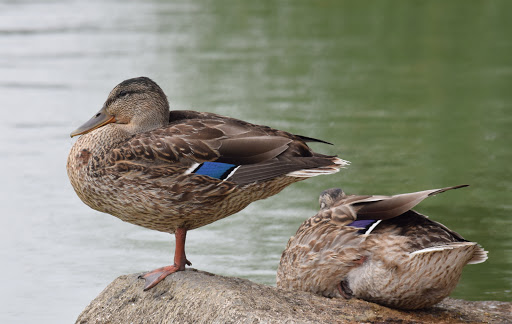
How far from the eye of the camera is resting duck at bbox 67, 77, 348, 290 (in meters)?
4.48

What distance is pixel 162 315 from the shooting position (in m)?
4.46

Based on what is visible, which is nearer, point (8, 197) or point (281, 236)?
point (281, 236)

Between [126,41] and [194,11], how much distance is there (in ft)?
8.66

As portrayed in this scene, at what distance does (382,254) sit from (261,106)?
20.0 ft

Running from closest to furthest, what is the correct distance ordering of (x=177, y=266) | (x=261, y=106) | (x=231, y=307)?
(x=231, y=307)
(x=177, y=266)
(x=261, y=106)

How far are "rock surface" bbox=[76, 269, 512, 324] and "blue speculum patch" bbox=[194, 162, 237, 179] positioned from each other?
53cm

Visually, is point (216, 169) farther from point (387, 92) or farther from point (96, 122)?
point (387, 92)

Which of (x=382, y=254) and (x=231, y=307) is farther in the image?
(x=382, y=254)

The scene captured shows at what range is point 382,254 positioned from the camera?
4.51m

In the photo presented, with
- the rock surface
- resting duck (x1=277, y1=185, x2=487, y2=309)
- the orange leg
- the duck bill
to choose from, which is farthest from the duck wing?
the duck bill

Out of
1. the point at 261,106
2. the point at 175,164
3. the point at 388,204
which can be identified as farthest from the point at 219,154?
the point at 261,106

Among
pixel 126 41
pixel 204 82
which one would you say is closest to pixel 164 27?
pixel 126 41

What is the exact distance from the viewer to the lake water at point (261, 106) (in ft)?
21.4

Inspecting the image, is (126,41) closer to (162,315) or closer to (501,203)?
(501,203)
